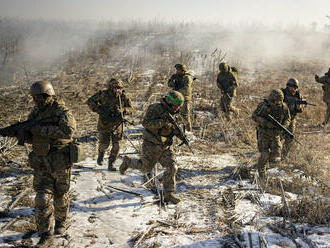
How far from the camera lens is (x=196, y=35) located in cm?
2464

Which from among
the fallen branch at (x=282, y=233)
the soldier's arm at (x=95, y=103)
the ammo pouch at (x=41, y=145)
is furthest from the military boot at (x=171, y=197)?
the soldier's arm at (x=95, y=103)

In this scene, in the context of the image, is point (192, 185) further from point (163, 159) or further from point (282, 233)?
point (282, 233)

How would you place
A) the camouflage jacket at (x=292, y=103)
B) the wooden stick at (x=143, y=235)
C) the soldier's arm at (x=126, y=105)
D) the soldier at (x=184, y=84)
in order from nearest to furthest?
1. the wooden stick at (x=143, y=235)
2. the soldier's arm at (x=126, y=105)
3. the camouflage jacket at (x=292, y=103)
4. the soldier at (x=184, y=84)

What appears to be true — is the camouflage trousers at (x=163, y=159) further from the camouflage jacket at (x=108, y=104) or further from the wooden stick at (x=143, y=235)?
the camouflage jacket at (x=108, y=104)

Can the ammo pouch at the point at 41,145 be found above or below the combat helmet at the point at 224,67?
below

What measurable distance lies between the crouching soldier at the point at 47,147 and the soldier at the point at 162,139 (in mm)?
1212

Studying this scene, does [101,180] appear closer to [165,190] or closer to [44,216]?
[165,190]

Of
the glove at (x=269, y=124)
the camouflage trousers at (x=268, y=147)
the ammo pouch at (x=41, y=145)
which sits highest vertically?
the ammo pouch at (x=41, y=145)

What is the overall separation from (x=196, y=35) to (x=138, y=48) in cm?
708

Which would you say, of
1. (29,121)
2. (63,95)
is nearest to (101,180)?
(29,121)

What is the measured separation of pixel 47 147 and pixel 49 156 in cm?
11

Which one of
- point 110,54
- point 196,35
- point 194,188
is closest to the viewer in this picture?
point 194,188

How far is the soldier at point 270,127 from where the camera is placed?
196 inches

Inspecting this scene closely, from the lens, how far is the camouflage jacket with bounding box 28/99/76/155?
117 inches
